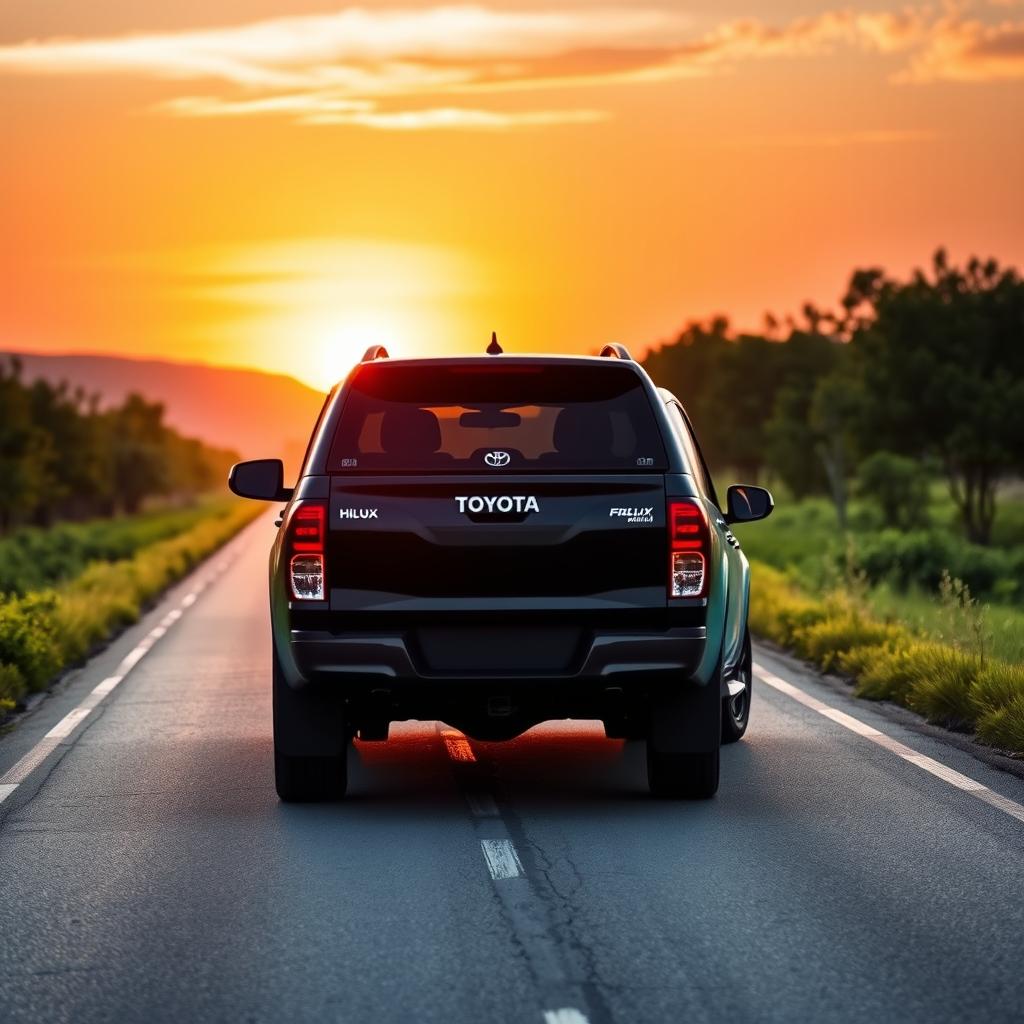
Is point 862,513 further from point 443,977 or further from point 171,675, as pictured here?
point 443,977

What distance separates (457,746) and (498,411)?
10.1 feet

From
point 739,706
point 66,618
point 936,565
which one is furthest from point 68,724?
point 936,565

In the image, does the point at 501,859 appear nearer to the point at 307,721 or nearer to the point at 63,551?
the point at 307,721

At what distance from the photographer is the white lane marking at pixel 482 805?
870 cm

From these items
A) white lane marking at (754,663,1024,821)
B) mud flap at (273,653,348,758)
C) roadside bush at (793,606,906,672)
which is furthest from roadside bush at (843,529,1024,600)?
mud flap at (273,653,348,758)

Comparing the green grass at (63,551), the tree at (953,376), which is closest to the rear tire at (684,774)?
the green grass at (63,551)

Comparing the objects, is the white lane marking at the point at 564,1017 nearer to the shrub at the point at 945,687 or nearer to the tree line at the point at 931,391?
the shrub at the point at 945,687

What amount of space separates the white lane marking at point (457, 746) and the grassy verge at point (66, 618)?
327 centimetres

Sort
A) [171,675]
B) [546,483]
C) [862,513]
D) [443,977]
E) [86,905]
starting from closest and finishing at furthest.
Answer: [443,977] < [86,905] < [546,483] < [171,675] < [862,513]

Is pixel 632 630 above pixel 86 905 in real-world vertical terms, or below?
above

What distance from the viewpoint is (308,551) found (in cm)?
817

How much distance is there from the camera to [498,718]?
859 centimetres

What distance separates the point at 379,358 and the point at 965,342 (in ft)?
170

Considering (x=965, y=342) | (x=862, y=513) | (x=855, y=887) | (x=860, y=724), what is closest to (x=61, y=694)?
(x=860, y=724)
